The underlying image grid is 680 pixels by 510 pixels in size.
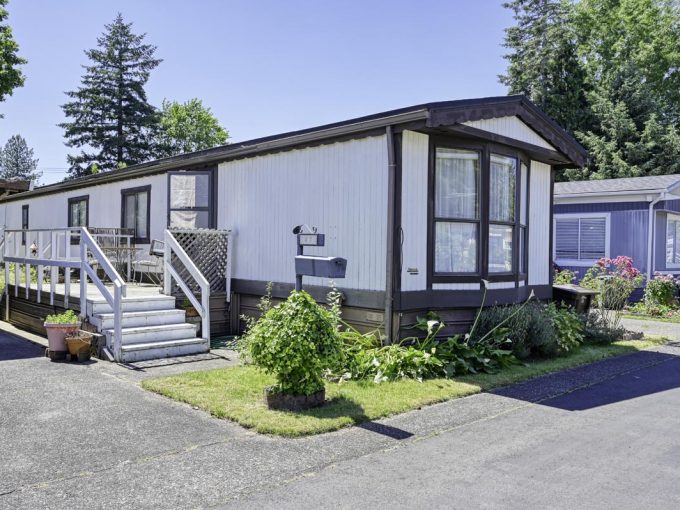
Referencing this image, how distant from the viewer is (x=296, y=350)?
198 inches

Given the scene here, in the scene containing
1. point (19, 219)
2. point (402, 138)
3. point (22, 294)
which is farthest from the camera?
point (19, 219)

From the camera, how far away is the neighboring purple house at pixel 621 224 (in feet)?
47.4

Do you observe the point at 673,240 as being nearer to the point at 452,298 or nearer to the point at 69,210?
the point at 452,298

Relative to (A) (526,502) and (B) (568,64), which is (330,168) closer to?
(A) (526,502)

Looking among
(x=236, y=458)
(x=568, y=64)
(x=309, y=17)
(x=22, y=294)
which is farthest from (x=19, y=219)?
(x=568, y=64)

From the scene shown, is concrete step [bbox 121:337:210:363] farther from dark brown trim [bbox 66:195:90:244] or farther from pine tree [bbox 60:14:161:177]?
pine tree [bbox 60:14:161:177]

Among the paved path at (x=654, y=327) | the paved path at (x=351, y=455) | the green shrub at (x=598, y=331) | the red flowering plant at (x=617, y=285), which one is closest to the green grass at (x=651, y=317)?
the paved path at (x=654, y=327)

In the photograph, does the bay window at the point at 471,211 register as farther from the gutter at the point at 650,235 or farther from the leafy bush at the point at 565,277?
the gutter at the point at 650,235

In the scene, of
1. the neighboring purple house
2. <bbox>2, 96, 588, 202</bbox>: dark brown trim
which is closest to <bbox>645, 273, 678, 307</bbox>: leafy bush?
the neighboring purple house

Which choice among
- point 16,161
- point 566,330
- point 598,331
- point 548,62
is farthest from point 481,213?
point 16,161

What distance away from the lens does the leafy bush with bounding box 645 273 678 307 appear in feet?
44.8

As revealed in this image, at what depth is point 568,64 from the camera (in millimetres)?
31078

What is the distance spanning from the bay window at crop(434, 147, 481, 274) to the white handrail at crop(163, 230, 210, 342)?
3.28 m

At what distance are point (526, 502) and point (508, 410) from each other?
2063 mm
